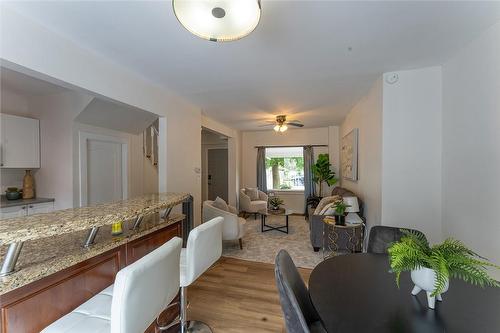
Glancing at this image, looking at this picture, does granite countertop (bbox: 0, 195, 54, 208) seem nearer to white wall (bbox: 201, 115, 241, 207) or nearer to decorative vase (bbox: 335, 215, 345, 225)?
white wall (bbox: 201, 115, 241, 207)

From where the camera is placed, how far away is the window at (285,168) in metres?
6.57

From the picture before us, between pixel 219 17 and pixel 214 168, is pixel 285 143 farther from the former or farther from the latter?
pixel 219 17

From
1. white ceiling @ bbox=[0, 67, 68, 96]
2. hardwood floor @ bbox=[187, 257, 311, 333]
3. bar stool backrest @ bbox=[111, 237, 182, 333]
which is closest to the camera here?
bar stool backrest @ bbox=[111, 237, 182, 333]

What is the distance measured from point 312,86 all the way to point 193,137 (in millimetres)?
2080

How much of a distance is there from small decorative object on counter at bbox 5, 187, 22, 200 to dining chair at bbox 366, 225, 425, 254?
4.32 metres

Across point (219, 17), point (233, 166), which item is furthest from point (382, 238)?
point (233, 166)

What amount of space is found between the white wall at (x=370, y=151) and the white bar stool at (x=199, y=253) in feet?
6.74

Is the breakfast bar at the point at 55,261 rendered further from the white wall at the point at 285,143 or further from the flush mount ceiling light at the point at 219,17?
the white wall at the point at 285,143

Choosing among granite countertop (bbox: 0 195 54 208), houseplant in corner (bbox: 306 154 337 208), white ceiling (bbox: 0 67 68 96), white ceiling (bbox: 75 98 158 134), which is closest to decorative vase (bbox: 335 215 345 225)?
houseplant in corner (bbox: 306 154 337 208)

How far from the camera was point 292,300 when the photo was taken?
0.96 metres

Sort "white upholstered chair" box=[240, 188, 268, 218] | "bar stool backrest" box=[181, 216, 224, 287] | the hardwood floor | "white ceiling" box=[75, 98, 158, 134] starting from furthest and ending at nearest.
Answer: "white upholstered chair" box=[240, 188, 268, 218] → "white ceiling" box=[75, 98, 158, 134] → the hardwood floor → "bar stool backrest" box=[181, 216, 224, 287]

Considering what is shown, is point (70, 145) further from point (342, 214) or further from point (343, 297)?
point (342, 214)

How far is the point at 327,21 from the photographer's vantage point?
1.60 m

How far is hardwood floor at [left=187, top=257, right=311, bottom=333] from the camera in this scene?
194 centimetres
